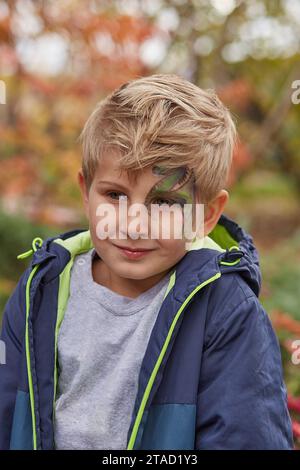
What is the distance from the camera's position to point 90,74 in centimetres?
652

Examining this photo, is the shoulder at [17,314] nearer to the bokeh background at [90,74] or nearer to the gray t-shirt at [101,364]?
the gray t-shirt at [101,364]

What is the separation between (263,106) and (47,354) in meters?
10.7

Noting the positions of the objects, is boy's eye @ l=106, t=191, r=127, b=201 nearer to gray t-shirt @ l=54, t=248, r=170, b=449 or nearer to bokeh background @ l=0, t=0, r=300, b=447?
gray t-shirt @ l=54, t=248, r=170, b=449

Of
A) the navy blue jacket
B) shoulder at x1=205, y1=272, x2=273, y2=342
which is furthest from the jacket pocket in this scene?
shoulder at x1=205, y1=272, x2=273, y2=342

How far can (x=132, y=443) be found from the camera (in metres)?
1.84

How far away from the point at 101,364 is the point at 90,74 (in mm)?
4970

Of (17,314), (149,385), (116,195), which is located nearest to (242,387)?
(149,385)

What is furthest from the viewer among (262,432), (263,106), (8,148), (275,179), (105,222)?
(275,179)

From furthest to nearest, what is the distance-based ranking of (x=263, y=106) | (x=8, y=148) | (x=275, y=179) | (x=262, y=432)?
1. (x=275, y=179)
2. (x=263, y=106)
3. (x=8, y=148)
4. (x=262, y=432)

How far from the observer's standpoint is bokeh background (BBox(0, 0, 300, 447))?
229 inches

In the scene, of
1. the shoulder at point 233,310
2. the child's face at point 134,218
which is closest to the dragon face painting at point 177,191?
the child's face at point 134,218

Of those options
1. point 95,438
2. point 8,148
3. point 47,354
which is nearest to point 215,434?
point 95,438

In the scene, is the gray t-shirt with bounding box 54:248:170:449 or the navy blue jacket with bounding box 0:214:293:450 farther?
the gray t-shirt with bounding box 54:248:170:449

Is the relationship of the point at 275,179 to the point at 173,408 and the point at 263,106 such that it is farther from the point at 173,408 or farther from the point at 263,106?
the point at 173,408
